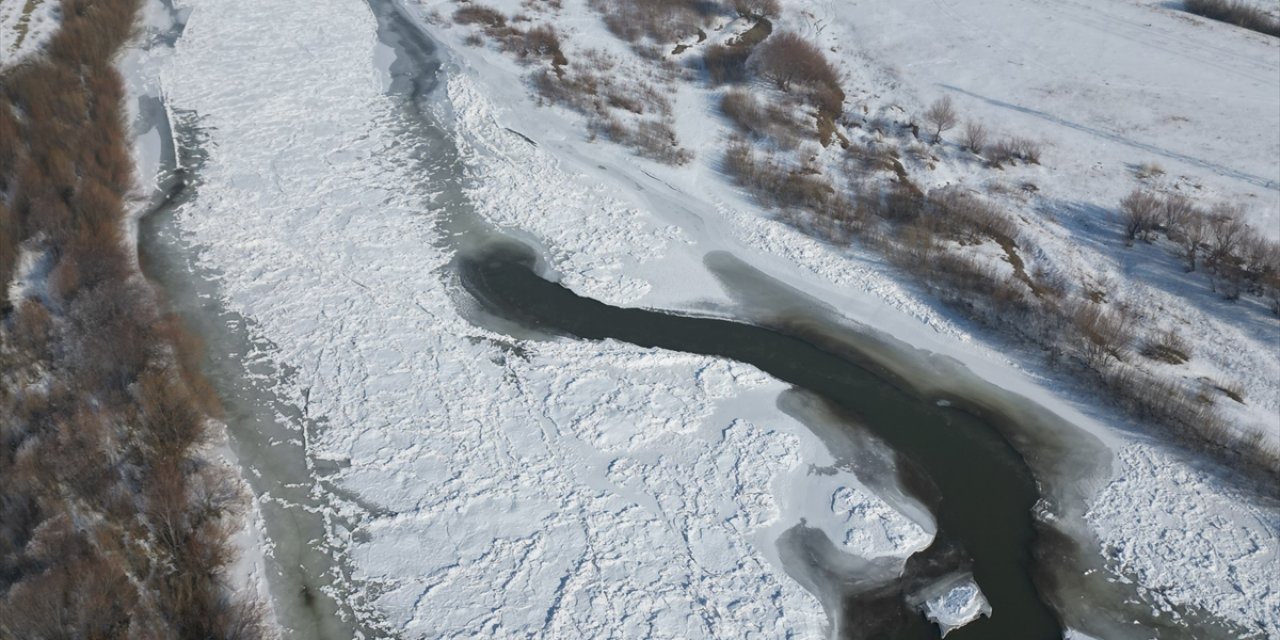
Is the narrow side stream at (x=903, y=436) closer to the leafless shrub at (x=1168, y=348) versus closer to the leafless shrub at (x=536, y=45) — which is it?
the leafless shrub at (x=1168, y=348)

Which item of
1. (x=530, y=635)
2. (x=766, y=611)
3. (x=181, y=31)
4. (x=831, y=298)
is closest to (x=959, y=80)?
(x=831, y=298)

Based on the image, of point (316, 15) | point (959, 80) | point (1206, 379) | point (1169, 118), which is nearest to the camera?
point (1206, 379)

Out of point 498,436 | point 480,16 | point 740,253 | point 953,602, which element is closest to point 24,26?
point 480,16

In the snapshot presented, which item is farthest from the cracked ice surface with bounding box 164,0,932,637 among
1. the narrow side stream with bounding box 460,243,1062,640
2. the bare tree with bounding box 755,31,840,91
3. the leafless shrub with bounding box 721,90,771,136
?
the bare tree with bounding box 755,31,840,91

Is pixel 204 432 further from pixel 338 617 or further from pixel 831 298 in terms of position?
pixel 831 298

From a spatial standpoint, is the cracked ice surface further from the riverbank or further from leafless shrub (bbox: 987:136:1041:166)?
leafless shrub (bbox: 987:136:1041:166)

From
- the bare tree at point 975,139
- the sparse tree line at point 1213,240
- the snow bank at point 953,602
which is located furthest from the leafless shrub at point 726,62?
the snow bank at point 953,602

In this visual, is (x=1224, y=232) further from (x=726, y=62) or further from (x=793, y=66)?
(x=726, y=62)

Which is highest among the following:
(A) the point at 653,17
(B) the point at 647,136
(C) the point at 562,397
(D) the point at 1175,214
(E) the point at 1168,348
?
(A) the point at 653,17
